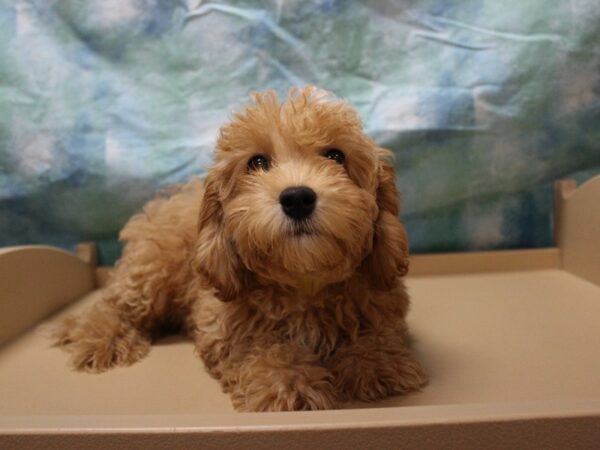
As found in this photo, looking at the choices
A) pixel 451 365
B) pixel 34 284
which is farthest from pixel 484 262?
pixel 34 284

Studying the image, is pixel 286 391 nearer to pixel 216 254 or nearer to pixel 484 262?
pixel 216 254

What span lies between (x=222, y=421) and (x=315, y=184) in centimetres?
50

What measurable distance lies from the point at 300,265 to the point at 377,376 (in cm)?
31

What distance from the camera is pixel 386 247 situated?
1328 millimetres

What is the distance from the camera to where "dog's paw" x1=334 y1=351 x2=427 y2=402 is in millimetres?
1247

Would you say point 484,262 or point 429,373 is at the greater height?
point 484,262

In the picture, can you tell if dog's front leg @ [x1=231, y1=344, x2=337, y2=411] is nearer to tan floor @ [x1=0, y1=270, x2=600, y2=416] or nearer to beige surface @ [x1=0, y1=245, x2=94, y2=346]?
tan floor @ [x1=0, y1=270, x2=600, y2=416]

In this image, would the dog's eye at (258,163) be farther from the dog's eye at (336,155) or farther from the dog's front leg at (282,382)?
the dog's front leg at (282,382)

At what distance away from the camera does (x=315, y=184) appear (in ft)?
3.86

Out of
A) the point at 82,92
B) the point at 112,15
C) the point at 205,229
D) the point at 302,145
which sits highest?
the point at 112,15

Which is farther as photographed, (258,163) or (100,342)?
(100,342)

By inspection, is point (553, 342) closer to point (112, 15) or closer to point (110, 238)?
point (110, 238)

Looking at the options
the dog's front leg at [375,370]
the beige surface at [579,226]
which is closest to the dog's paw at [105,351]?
the dog's front leg at [375,370]

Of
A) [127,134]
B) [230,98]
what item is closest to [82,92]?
[127,134]
